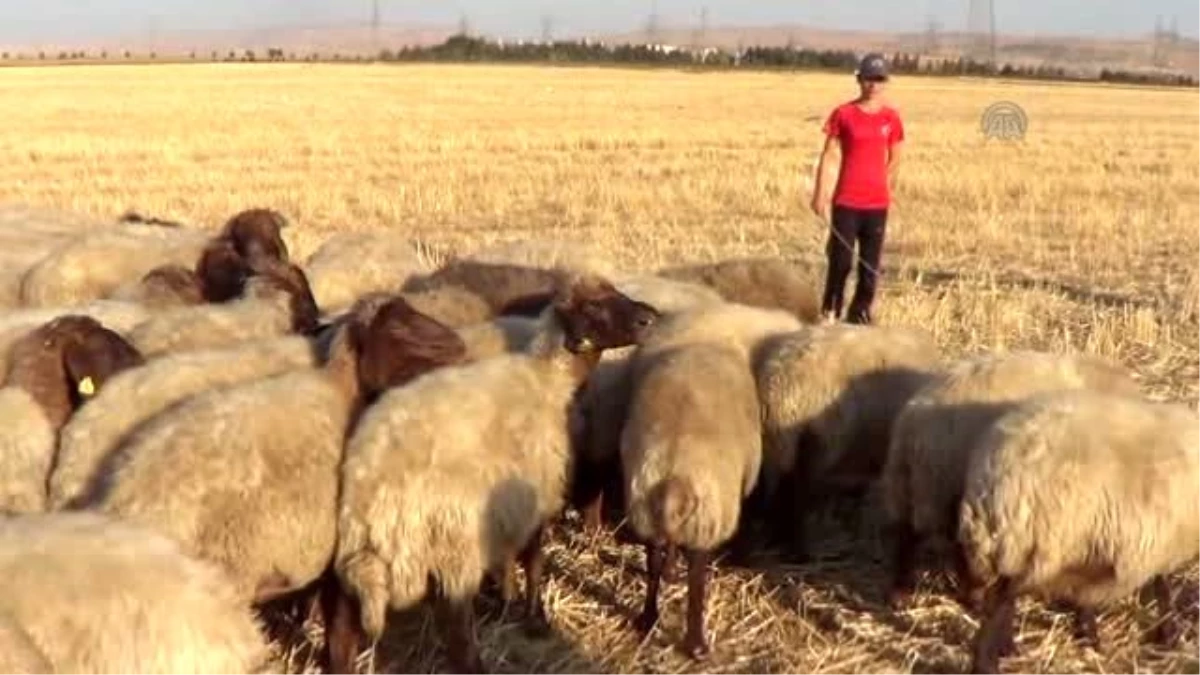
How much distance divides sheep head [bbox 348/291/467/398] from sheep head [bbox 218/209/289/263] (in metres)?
3.34

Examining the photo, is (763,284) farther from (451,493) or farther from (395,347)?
(451,493)

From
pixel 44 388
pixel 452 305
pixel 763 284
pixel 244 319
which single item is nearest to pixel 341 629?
pixel 44 388

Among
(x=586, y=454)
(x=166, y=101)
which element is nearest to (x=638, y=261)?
(x=586, y=454)

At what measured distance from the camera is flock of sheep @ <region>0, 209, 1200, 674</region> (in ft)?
16.5

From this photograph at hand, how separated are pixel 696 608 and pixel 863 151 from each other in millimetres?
6208

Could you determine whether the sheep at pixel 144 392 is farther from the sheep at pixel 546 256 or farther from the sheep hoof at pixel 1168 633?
the sheep hoof at pixel 1168 633

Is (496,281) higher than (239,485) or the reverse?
higher

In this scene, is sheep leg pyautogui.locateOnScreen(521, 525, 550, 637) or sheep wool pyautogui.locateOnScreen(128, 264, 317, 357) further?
sheep wool pyautogui.locateOnScreen(128, 264, 317, 357)

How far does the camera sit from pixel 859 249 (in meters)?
12.2

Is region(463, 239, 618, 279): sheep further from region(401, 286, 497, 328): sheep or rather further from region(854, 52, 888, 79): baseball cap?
region(854, 52, 888, 79): baseball cap

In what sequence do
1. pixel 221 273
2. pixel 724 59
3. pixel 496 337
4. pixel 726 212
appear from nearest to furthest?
pixel 496 337 → pixel 221 273 → pixel 726 212 → pixel 724 59

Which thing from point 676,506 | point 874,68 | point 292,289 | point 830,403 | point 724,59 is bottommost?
point 676,506

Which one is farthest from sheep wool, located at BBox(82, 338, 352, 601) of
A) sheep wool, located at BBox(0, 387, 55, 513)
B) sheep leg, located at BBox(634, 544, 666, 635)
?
sheep leg, located at BBox(634, 544, 666, 635)

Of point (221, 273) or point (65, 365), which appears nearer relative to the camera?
point (65, 365)
